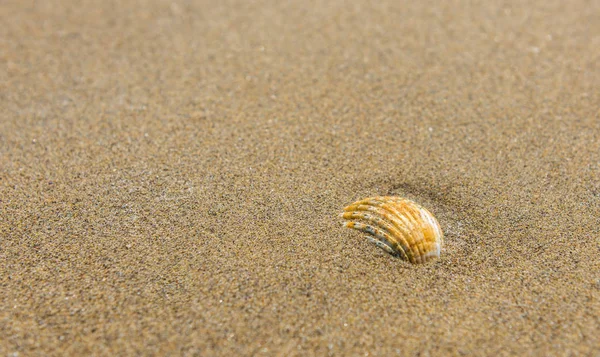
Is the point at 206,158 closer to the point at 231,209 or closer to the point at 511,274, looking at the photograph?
the point at 231,209

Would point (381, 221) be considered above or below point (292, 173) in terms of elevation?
below

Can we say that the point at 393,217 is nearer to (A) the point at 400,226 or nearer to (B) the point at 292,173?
(A) the point at 400,226

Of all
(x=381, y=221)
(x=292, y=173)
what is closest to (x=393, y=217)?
(x=381, y=221)

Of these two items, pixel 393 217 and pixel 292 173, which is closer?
pixel 393 217

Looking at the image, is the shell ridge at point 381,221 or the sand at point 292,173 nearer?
the sand at point 292,173

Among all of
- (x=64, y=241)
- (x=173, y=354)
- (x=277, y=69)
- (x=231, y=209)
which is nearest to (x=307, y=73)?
(x=277, y=69)
